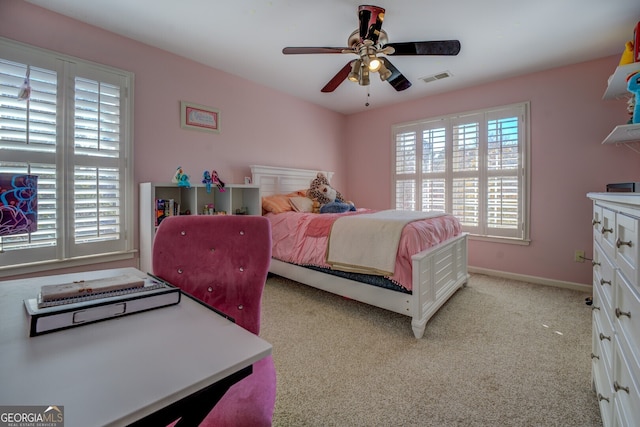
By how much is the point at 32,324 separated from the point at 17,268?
2313 millimetres

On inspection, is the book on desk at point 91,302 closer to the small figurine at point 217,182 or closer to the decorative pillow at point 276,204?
the small figurine at point 217,182

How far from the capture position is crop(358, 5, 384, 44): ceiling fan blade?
206 centimetres

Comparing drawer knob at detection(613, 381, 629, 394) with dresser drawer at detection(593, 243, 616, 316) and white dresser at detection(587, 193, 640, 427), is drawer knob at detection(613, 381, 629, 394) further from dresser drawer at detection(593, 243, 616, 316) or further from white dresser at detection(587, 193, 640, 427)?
dresser drawer at detection(593, 243, 616, 316)

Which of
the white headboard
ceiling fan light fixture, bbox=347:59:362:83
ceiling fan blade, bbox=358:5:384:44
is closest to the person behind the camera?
ceiling fan blade, bbox=358:5:384:44

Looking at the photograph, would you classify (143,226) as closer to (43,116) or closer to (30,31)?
(43,116)

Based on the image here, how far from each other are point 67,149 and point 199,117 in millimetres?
1238

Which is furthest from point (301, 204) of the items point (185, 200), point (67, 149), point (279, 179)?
point (67, 149)

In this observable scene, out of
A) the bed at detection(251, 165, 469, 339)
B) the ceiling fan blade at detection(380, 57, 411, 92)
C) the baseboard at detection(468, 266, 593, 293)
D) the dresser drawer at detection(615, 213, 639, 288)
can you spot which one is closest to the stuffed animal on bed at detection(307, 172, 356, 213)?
the bed at detection(251, 165, 469, 339)

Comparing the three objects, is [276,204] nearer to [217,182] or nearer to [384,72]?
[217,182]

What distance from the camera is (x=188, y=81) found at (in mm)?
3080

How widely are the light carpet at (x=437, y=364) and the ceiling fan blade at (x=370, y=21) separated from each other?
2.24 m

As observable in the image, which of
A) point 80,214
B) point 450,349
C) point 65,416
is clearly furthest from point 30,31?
point 450,349

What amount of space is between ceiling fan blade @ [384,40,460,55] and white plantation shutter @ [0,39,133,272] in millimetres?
2479

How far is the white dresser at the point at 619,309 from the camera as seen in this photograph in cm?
78
